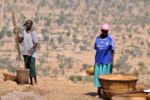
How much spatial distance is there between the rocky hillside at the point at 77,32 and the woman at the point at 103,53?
548cm

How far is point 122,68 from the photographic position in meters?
21.1

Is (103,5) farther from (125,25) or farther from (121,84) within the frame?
(121,84)

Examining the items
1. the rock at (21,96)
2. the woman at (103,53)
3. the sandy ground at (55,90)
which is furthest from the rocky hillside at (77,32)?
A: the rock at (21,96)

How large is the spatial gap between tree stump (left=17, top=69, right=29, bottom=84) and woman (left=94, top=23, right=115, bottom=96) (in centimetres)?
220

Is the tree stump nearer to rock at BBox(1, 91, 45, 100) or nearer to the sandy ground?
the sandy ground

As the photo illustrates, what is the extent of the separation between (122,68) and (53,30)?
1441cm

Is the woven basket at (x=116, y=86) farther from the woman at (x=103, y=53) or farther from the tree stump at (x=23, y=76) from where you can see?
the tree stump at (x=23, y=76)

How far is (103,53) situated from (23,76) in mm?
2589

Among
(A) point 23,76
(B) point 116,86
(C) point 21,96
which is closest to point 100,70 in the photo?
(B) point 116,86

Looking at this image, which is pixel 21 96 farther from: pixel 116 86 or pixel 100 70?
pixel 100 70

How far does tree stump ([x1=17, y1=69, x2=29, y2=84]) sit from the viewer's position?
10769 millimetres

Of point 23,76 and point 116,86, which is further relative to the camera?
point 23,76

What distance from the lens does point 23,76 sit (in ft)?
35.8

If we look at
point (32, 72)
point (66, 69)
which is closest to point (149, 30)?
point (66, 69)
